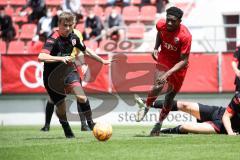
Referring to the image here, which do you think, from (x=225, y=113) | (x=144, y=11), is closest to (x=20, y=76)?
(x=144, y=11)

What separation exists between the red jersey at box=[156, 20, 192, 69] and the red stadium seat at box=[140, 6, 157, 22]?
1129 centimetres

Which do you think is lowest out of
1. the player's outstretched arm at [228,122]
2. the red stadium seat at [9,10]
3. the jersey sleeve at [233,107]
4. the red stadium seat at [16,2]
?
the player's outstretched arm at [228,122]

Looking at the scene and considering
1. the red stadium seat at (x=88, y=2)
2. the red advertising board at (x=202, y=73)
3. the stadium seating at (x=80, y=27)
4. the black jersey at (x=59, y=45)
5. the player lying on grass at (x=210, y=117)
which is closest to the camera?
the black jersey at (x=59, y=45)

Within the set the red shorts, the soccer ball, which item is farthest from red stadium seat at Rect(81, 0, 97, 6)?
the soccer ball

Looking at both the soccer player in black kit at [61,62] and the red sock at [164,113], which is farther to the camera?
the red sock at [164,113]

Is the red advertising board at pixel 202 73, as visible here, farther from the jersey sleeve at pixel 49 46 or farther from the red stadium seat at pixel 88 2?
the jersey sleeve at pixel 49 46

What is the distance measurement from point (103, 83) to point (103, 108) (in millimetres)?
731

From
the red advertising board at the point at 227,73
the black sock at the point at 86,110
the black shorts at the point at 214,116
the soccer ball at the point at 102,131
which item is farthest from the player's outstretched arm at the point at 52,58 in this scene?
the red advertising board at the point at 227,73

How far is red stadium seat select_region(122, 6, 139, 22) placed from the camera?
24.2 metres

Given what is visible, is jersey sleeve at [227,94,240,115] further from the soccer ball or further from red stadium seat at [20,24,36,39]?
red stadium seat at [20,24,36,39]

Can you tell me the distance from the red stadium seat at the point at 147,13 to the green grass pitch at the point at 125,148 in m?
11.8

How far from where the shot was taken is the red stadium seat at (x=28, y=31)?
79.0 feet

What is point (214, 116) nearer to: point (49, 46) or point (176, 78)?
point (176, 78)

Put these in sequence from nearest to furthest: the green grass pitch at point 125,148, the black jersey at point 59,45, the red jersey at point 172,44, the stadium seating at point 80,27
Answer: the green grass pitch at point 125,148
the black jersey at point 59,45
the red jersey at point 172,44
the stadium seating at point 80,27
